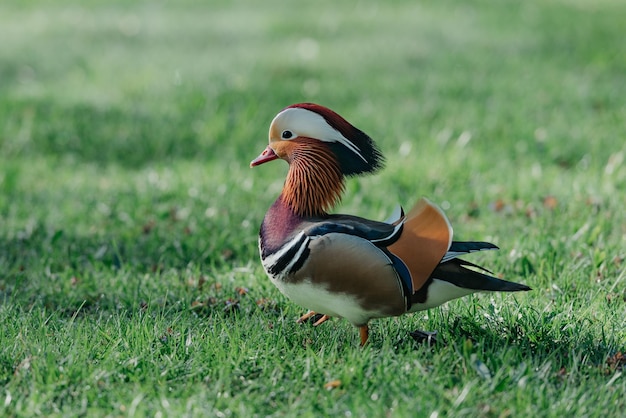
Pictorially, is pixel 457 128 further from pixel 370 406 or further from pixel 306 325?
pixel 370 406

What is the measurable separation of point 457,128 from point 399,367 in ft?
13.6

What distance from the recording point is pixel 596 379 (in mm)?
3244

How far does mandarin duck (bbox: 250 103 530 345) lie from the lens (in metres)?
3.30

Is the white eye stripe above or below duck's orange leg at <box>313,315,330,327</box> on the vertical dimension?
above

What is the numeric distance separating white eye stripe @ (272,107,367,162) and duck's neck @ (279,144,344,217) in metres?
0.06

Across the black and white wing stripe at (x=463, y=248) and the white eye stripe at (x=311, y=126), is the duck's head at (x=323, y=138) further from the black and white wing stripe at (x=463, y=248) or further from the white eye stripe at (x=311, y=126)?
the black and white wing stripe at (x=463, y=248)

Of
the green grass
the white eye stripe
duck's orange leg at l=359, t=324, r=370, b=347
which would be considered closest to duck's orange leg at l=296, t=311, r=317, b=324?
the green grass

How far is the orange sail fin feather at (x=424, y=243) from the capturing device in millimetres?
3336

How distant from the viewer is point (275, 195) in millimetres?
5945

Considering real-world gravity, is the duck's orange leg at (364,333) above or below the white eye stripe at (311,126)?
below

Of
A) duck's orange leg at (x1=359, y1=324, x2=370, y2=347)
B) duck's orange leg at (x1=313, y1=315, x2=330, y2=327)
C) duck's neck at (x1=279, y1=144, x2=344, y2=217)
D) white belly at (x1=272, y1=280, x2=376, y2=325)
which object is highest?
duck's neck at (x1=279, y1=144, x2=344, y2=217)

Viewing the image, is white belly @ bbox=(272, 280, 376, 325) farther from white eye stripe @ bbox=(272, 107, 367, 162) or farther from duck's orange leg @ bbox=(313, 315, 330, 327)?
white eye stripe @ bbox=(272, 107, 367, 162)

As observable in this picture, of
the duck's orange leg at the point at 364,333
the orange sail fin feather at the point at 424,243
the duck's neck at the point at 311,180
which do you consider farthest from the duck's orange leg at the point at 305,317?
the orange sail fin feather at the point at 424,243

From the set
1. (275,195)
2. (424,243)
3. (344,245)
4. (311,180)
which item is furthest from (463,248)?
(275,195)
